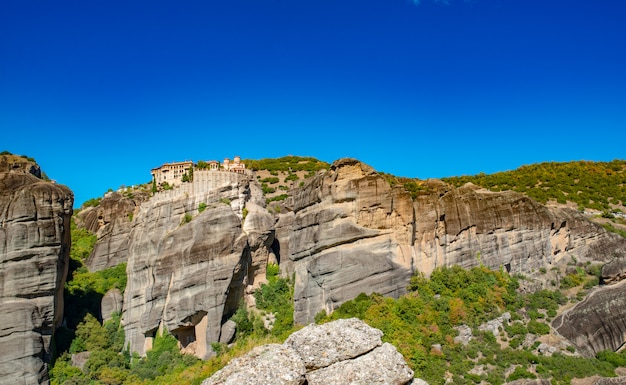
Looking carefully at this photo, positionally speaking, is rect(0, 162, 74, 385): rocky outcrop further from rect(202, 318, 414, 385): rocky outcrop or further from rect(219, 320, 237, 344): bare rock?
rect(202, 318, 414, 385): rocky outcrop

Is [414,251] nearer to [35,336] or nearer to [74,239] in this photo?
[35,336]

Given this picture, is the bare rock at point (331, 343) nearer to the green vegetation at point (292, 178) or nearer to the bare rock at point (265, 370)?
the bare rock at point (265, 370)

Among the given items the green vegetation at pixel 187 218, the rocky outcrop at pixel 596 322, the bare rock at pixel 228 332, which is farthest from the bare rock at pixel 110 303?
the rocky outcrop at pixel 596 322

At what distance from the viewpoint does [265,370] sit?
29.6ft

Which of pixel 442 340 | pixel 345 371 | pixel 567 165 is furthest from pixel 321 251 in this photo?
pixel 567 165

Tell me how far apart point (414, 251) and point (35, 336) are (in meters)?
25.8

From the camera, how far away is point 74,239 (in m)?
52.1

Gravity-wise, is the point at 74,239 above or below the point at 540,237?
above

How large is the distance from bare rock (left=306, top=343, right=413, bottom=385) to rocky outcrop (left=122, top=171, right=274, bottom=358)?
2889 centimetres

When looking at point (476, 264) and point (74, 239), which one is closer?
point (476, 264)

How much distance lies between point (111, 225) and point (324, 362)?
45.5m

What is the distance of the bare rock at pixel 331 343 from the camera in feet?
31.9

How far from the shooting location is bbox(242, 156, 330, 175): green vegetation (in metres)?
71.5

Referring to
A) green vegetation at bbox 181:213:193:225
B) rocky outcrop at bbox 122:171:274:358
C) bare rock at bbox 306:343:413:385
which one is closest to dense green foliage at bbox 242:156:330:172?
rocky outcrop at bbox 122:171:274:358
